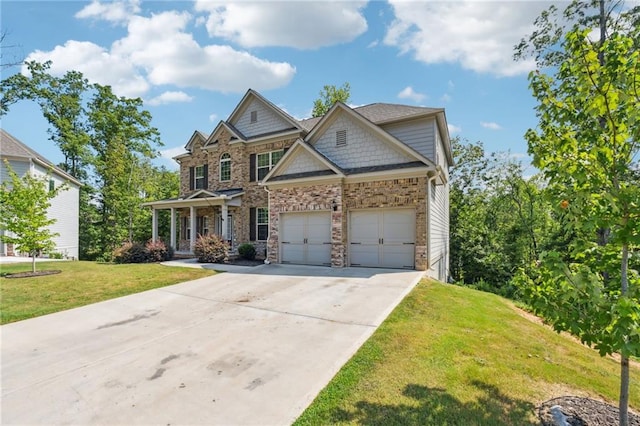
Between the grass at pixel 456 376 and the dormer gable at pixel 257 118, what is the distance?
1378 centimetres

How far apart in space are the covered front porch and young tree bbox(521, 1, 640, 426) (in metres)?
14.8

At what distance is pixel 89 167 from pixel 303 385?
34.1 m

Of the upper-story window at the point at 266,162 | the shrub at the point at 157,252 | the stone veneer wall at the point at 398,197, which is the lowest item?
the shrub at the point at 157,252

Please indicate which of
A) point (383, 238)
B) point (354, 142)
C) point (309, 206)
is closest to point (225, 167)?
point (309, 206)

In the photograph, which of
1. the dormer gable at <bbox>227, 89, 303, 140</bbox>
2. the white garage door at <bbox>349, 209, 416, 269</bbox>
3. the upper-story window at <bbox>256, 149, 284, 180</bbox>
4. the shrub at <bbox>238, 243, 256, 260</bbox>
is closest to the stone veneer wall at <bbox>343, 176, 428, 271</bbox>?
the white garage door at <bbox>349, 209, 416, 269</bbox>

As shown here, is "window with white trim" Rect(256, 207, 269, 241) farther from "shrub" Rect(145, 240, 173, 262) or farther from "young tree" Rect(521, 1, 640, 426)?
"young tree" Rect(521, 1, 640, 426)

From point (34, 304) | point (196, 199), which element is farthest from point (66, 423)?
point (196, 199)

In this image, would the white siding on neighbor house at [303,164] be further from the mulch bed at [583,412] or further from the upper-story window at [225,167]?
the mulch bed at [583,412]

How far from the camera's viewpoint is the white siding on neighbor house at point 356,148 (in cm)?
1222

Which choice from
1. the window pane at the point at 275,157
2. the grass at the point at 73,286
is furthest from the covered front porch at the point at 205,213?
the grass at the point at 73,286

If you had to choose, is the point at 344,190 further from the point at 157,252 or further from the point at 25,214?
the point at 25,214

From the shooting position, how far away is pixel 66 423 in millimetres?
3104

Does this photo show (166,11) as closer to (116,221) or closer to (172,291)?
(172,291)

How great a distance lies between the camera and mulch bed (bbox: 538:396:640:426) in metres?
3.22
